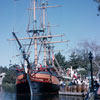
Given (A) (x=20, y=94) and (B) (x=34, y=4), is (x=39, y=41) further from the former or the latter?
(A) (x=20, y=94)

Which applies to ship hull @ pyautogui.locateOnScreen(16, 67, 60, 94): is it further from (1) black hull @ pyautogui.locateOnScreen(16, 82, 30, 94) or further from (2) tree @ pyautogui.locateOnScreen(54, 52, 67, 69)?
(2) tree @ pyautogui.locateOnScreen(54, 52, 67, 69)

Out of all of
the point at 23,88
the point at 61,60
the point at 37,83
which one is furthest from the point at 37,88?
the point at 61,60

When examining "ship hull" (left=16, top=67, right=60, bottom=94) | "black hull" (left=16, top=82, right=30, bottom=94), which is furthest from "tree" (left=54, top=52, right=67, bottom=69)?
"black hull" (left=16, top=82, right=30, bottom=94)

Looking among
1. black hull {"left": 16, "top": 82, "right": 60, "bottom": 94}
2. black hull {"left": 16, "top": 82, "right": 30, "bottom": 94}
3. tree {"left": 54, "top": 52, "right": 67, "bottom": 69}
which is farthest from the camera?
tree {"left": 54, "top": 52, "right": 67, "bottom": 69}

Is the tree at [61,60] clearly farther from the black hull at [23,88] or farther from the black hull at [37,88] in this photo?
the black hull at [23,88]

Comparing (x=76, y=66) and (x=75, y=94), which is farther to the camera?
(x=76, y=66)

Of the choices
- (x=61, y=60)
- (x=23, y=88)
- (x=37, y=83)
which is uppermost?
(x=61, y=60)

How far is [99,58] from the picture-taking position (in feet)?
177

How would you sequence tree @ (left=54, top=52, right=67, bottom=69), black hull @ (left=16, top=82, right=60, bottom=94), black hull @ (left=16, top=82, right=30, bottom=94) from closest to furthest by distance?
black hull @ (left=16, top=82, right=60, bottom=94)
black hull @ (left=16, top=82, right=30, bottom=94)
tree @ (left=54, top=52, right=67, bottom=69)

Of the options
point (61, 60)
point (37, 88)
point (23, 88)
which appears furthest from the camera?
point (61, 60)

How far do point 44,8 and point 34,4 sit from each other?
33.2 ft

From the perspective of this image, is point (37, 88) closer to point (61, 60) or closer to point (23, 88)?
point (23, 88)

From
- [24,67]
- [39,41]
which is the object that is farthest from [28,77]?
[39,41]

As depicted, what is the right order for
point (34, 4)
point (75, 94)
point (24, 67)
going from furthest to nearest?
point (34, 4) → point (24, 67) → point (75, 94)
